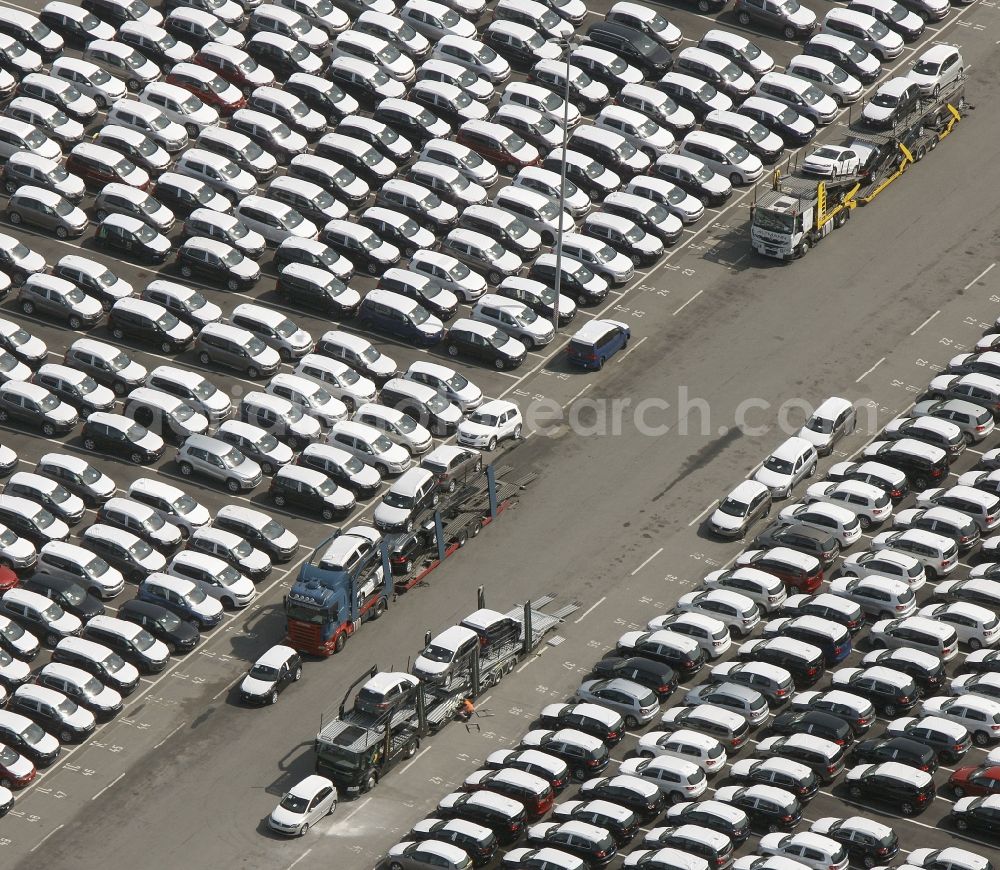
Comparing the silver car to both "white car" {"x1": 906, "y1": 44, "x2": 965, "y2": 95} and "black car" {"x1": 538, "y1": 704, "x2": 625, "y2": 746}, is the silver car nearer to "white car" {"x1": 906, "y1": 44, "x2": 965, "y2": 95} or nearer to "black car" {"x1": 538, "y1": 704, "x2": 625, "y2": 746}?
"black car" {"x1": 538, "y1": 704, "x2": 625, "y2": 746}

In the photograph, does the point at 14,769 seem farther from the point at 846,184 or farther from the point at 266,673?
the point at 846,184

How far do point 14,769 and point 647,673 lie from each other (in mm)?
24724

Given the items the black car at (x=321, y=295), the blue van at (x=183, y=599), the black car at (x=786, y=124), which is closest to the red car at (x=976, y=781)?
the blue van at (x=183, y=599)

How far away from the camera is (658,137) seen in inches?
5723

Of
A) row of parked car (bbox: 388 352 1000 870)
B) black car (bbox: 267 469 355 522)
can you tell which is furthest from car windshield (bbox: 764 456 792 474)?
black car (bbox: 267 469 355 522)

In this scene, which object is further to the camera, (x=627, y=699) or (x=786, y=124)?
(x=786, y=124)

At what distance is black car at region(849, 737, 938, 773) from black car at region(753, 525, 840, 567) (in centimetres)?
1275

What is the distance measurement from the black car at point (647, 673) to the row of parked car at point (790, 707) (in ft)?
0.29

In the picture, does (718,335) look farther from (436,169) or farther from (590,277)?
(436,169)

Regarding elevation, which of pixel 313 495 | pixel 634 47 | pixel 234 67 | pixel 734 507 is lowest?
pixel 734 507

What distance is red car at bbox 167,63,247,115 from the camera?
485 ft

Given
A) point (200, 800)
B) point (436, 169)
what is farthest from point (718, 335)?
point (200, 800)

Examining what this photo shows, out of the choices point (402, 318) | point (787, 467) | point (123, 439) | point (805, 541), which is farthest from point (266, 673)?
point (787, 467)

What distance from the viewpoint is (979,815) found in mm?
105500
